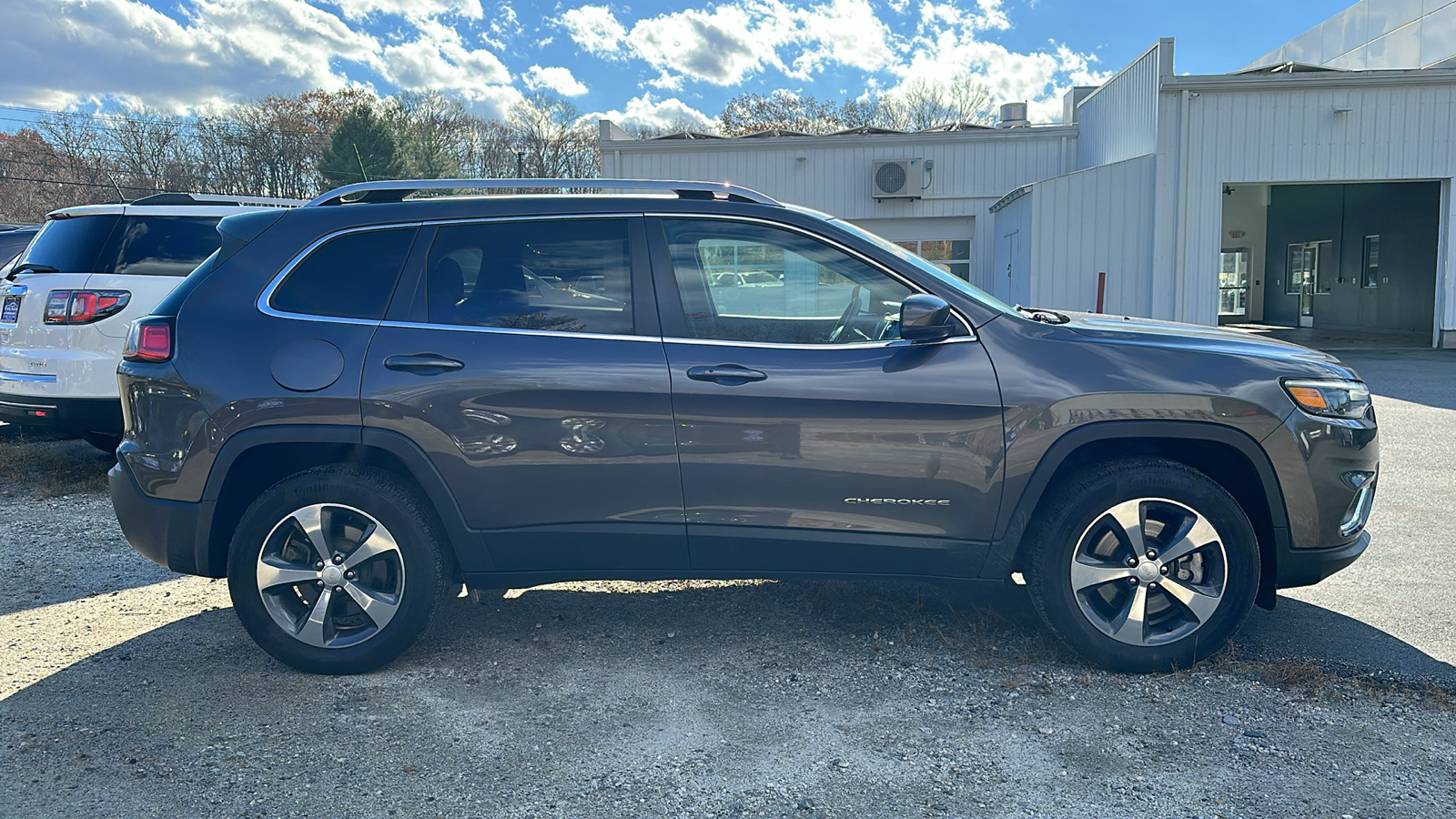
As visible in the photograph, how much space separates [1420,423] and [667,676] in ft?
29.3

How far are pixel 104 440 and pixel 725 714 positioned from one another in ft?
21.5

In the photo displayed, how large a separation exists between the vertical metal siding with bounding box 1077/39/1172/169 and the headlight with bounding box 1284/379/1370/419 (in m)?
15.2

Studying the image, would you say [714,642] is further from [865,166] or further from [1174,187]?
[865,166]

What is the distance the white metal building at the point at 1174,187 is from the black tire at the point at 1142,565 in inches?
590

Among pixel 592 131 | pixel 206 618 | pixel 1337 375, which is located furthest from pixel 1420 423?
pixel 592 131

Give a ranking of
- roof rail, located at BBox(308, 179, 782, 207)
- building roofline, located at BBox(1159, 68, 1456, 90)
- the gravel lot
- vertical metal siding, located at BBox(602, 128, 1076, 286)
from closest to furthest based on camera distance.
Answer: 1. the gravel lot
2. roof rail, located at BBox(308, 179, 782, 207)
3. building roofline, located at BBox(1159, 68, 1456, 90)
4. vertical metal siding, located at BBox(602, 128, 1076, 286)

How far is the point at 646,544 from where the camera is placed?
3.73 meters

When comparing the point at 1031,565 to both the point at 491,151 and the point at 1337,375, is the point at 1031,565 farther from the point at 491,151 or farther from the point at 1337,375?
the point at 491,151

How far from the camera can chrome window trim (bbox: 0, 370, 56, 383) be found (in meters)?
6.73

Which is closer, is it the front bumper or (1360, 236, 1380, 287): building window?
the front bumper

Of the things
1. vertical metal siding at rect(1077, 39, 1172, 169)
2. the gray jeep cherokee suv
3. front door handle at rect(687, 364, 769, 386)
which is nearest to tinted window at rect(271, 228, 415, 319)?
the gray jeep cherokee suv

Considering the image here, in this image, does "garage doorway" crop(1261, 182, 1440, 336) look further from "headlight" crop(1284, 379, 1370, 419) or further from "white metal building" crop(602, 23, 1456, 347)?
"headlight" crop(1284, 379, 1370, 419)

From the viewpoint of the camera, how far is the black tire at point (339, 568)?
3.73m

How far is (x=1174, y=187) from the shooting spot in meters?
17.3
